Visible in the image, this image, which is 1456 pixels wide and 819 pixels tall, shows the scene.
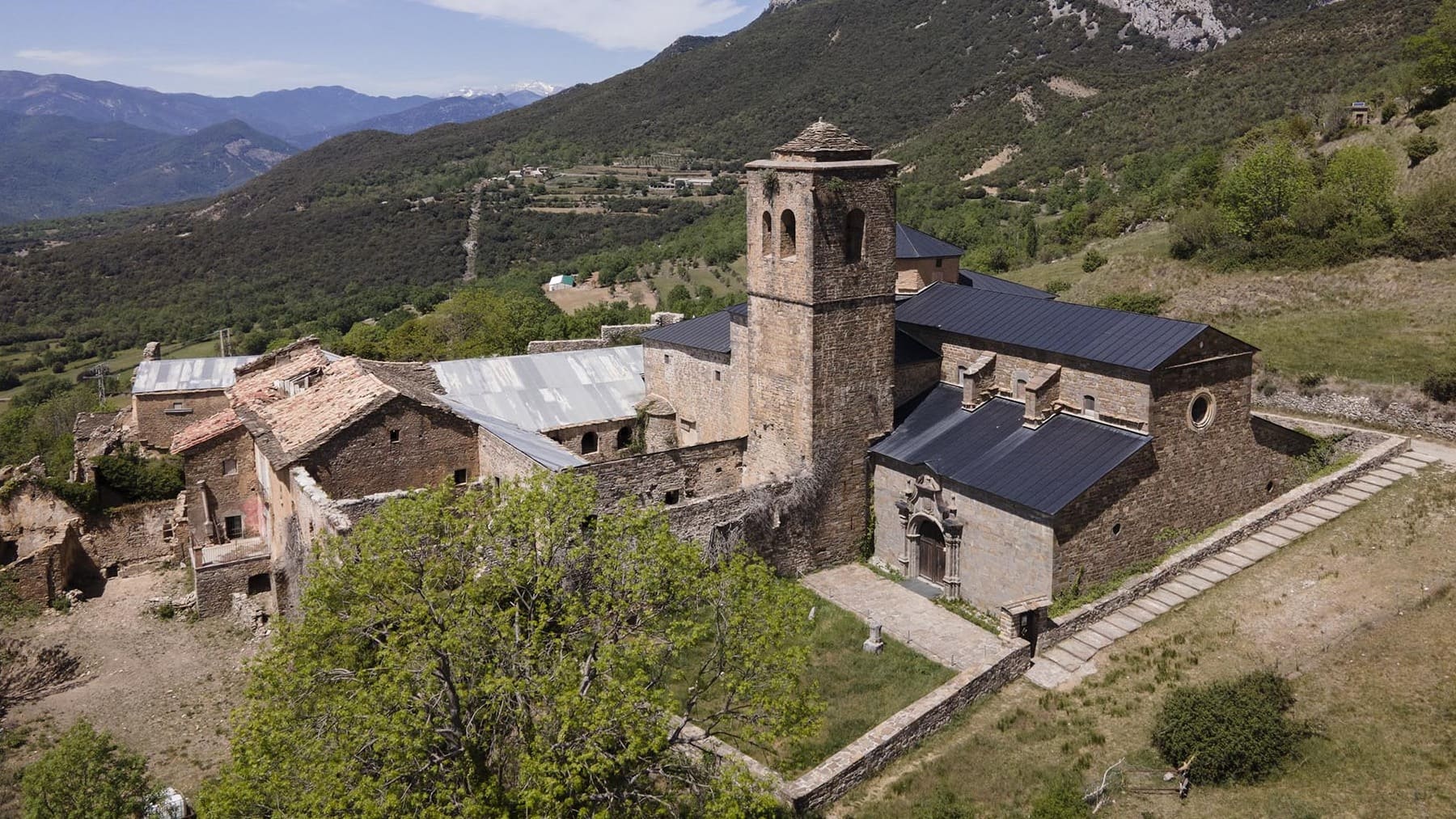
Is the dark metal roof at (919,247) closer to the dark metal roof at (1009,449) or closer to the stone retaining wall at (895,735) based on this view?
the dark metal roof at (1009,449)

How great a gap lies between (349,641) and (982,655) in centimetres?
1095

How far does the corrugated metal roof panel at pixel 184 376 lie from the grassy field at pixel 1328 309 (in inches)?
1253

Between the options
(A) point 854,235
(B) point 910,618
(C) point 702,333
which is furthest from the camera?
(C) point 702,333

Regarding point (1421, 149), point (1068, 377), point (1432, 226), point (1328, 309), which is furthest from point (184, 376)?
point (1421, 149)

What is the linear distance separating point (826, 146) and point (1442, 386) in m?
17.1

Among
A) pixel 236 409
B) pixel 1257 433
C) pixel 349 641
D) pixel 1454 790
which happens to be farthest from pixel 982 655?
pixel 236 409

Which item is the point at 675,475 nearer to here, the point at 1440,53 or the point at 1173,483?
the point at 1173,483

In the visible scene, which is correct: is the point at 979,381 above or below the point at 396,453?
above

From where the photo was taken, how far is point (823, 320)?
20.3m

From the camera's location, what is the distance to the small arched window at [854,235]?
20406mm

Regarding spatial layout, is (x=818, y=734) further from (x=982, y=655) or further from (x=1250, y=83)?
(x=1250, y=83)

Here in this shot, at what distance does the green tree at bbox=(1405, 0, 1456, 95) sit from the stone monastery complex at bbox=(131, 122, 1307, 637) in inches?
1275

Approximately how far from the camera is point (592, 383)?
2864 centimetres

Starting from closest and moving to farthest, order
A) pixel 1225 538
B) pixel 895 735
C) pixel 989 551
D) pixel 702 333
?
pixel 895 735 → pixel 1225 538 → pixel 989 551 → pixel 702 333
